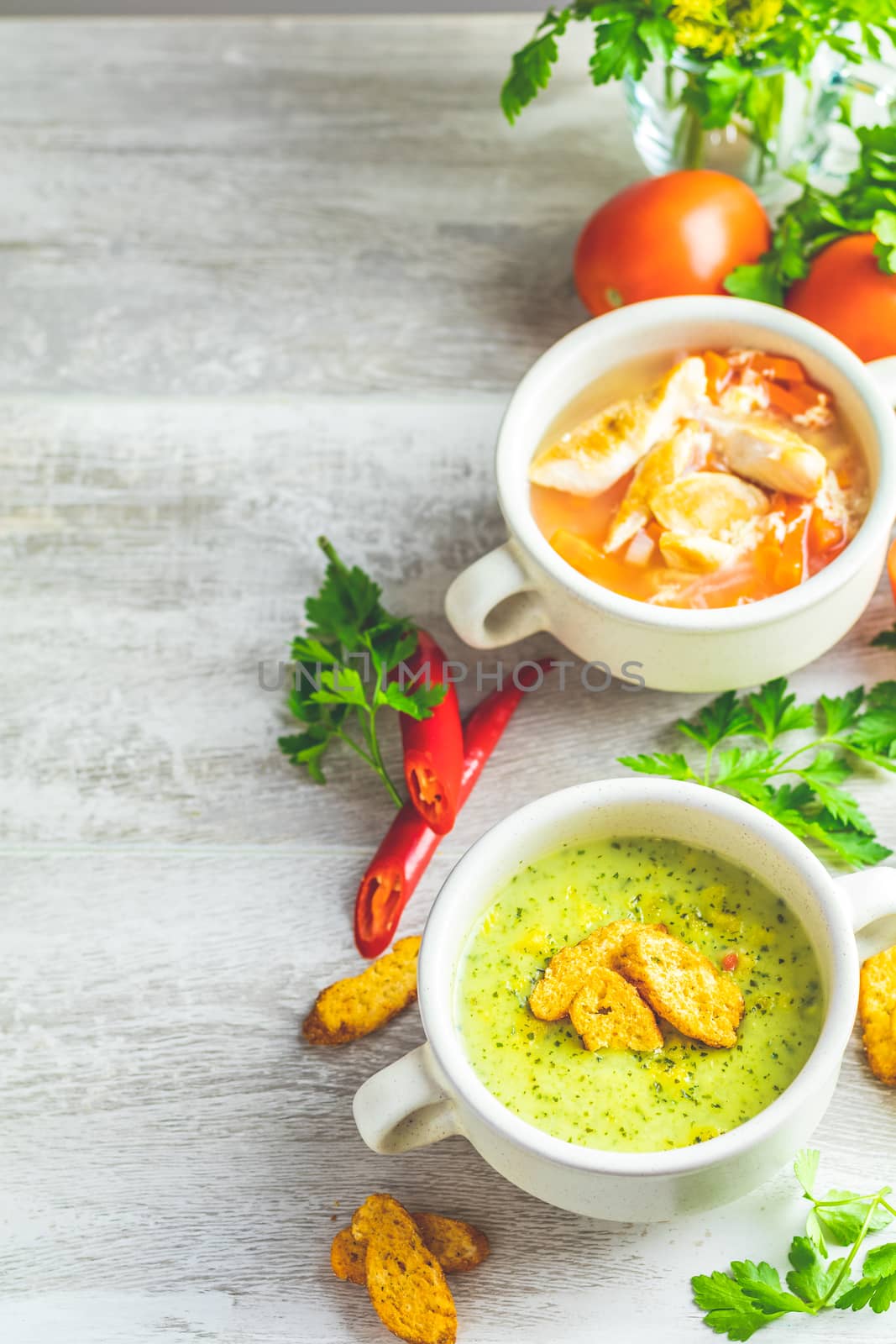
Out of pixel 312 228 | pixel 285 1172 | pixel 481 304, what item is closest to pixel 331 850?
pixel 285 1172

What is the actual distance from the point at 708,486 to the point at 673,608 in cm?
16

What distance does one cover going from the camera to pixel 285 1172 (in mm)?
1364

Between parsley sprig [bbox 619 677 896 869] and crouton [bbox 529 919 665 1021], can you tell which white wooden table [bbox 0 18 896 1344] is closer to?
parsley sprig [bbox 619 677 896 869]

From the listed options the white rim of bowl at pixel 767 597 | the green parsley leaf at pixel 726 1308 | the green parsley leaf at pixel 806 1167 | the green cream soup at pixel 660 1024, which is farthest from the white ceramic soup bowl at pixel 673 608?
the green parsley leaf at pixel 726 1308

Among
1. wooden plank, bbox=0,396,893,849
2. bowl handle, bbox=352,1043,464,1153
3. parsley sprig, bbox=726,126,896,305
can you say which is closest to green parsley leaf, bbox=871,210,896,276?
parsley sprig, bbox=726,126,896,305

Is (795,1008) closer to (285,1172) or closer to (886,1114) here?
(886,1114)

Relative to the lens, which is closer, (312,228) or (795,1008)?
(795,1008)

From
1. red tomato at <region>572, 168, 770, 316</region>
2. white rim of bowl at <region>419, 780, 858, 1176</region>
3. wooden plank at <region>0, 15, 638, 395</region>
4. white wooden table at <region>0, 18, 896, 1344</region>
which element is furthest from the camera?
wooden plank at <region>0, 15, 638, 395</region>

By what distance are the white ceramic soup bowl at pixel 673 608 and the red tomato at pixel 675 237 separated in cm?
17

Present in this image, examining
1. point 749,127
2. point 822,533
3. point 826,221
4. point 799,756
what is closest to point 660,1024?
point 799,756

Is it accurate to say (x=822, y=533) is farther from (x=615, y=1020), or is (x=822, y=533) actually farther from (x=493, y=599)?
(x=615, y=1020)

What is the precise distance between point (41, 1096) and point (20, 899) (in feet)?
0.70

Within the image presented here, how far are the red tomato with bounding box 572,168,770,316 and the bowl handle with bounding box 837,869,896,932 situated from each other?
805 millimetres

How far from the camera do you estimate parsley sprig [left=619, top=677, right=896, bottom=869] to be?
143 centimetres
